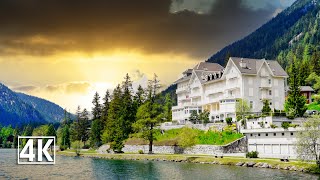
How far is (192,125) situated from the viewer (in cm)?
8394

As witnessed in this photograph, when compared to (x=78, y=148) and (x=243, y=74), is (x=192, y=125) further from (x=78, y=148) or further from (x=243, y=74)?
(x=78, y=148)

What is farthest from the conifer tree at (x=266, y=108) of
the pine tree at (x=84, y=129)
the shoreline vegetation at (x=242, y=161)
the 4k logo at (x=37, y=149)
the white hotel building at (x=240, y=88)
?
the pine tree at (x=84, y=129)

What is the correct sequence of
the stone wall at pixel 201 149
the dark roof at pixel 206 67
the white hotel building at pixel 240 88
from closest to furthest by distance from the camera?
the stone wall at pixel 201 149 → the white hotel building at pixel 240 88 → the dark roof at pixel 206 67

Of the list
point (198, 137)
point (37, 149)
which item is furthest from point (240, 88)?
point (37, 149)

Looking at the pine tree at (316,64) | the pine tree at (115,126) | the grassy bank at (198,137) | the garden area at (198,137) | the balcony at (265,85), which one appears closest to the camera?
the grassy bank at (198,137)

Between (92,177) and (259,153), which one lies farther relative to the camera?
(259,153)

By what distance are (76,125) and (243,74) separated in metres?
52.5

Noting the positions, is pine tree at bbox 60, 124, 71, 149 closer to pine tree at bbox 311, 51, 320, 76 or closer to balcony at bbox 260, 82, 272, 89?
balcony at bbox 260, 82, 272, 89

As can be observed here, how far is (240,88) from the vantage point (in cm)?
8844

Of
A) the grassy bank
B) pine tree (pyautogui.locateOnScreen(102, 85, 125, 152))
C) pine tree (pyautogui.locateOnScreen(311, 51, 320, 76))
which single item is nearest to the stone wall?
the grassy bank

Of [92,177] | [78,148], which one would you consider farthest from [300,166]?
[78,148]

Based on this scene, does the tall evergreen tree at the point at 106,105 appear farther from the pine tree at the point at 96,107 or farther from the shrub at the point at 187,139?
the shrub at the point at 187,139

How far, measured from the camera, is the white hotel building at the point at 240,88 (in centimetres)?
8831

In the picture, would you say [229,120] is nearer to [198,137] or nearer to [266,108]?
[198,137]
